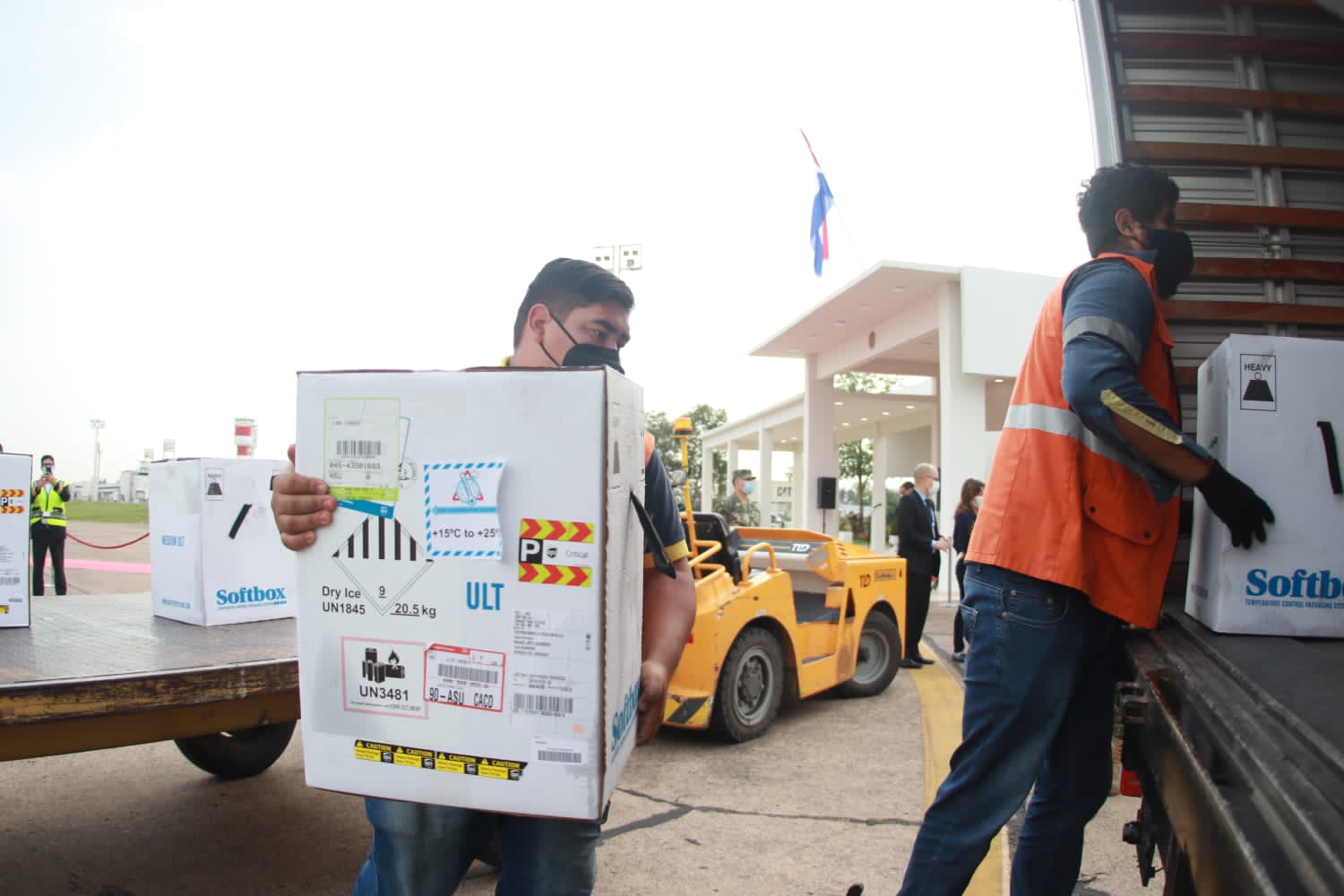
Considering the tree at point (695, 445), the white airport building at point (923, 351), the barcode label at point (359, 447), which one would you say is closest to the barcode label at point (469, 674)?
the barcode label at point (359, 447)

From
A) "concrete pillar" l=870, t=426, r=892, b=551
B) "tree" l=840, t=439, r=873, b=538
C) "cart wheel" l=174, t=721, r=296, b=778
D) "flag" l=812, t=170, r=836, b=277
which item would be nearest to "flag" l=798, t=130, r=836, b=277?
"flag" l=812, t=170, r=836, b=277

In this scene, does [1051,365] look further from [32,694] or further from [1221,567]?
[32,694]

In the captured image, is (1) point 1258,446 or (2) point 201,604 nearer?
(1) point 1258,446

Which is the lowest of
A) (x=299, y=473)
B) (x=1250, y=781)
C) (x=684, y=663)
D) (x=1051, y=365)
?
(x=684, y=663)

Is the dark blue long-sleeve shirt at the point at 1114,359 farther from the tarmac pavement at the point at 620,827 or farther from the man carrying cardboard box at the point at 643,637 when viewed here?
the tarmac pavement at the point at 620,827

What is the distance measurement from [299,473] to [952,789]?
1.68 m

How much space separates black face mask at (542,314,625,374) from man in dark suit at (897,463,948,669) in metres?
7.01

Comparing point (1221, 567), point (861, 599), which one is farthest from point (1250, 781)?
point (861, 599)

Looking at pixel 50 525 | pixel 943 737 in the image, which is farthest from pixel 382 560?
pixel 50 525

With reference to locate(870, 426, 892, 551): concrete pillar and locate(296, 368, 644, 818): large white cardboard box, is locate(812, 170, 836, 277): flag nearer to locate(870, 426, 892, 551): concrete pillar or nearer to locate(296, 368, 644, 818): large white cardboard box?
locate(870, 426, 892, 551): concrete pillar

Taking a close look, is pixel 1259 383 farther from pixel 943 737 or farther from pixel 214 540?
pixel 943 737

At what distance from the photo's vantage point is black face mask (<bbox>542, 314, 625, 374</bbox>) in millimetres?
1736

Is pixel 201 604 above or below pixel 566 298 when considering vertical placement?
below

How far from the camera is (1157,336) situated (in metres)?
2.28
